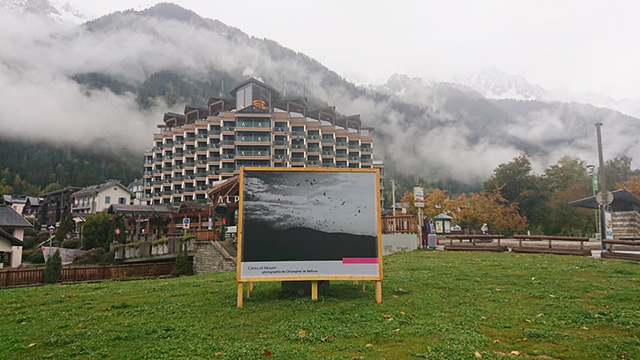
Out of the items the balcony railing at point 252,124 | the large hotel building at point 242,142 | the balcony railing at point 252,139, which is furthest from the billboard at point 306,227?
the balcony railing at point 252,124

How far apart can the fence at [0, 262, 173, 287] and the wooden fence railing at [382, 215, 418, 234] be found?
15072mm

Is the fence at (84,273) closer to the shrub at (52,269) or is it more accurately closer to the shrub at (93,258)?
the shrub at (52,269)

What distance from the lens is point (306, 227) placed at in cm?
938

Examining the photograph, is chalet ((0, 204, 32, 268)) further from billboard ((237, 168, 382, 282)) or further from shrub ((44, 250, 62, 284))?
billboard ((237, 168, 382, 282))

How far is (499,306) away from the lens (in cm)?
839

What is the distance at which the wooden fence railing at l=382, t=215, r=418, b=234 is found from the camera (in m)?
24.1

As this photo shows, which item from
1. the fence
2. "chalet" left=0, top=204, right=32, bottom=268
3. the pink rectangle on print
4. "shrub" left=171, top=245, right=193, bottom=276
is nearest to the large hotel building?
"chalet" left=0, top=204, right=32, bottom=268

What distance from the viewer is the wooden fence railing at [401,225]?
2406 centimetres

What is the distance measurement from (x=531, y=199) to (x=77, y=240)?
214 feet

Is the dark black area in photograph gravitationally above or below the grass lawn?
above

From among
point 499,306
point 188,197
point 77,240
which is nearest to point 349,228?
point 499,306

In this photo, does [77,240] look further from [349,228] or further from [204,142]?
[349,228]

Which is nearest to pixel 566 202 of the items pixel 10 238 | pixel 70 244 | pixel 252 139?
pixel 252 139

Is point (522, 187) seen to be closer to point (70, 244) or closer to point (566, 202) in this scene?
point (566, 202)
